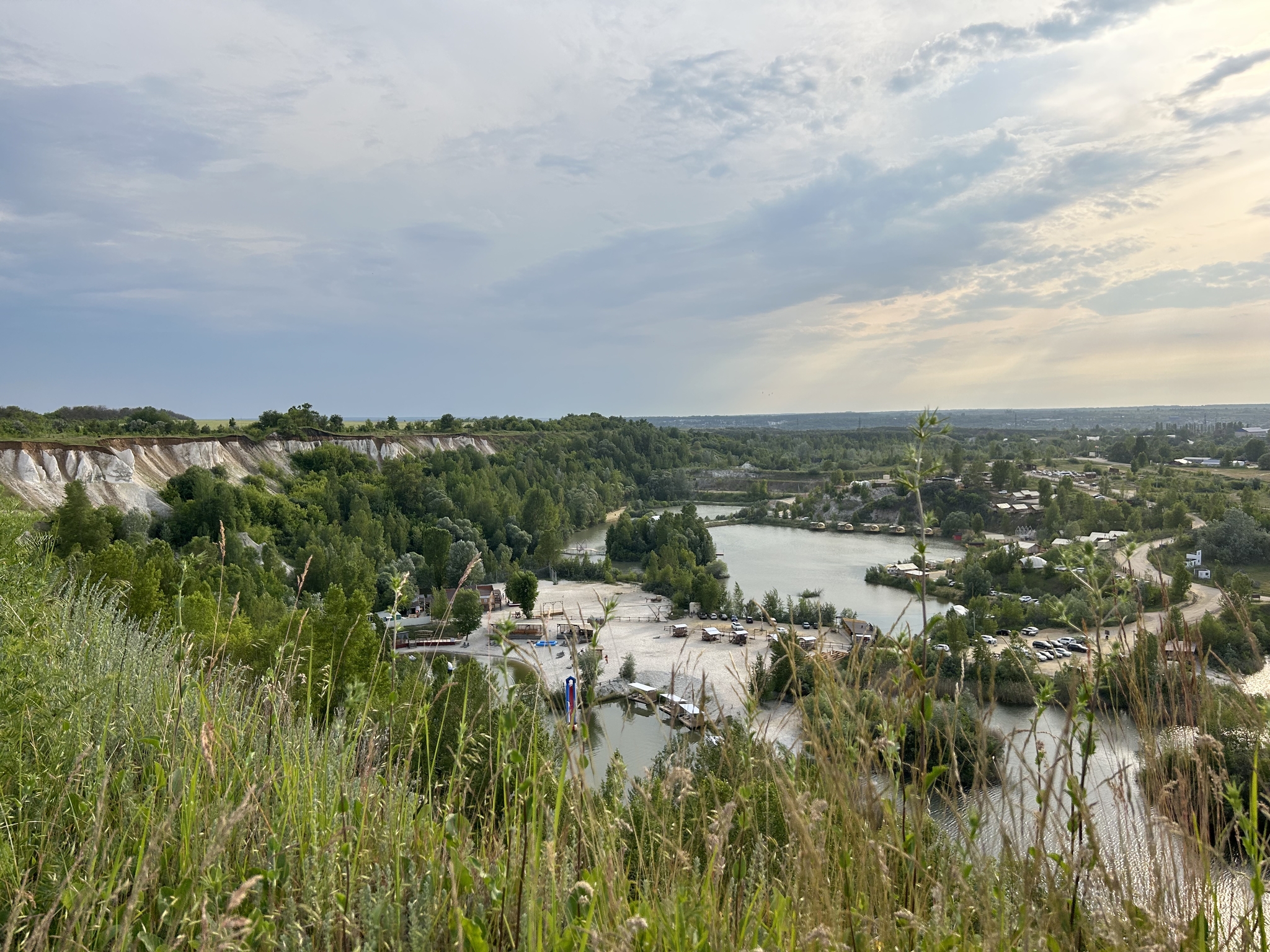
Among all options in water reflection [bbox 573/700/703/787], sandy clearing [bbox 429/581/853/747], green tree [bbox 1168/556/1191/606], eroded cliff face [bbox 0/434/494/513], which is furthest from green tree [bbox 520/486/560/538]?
green tree [bbox 1168/556/1191/606]

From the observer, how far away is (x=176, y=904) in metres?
1.35

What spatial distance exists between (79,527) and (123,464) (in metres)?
11.4

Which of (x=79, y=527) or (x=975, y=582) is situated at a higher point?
(x=79, y=527)

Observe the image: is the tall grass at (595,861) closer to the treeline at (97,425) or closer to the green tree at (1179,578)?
the green tree at (1179,578)

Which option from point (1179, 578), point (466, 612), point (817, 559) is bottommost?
point (817, 559)

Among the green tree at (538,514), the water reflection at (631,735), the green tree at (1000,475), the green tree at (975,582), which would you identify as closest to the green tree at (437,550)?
the green tree at (538,514)

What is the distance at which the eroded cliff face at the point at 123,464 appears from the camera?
2517cm

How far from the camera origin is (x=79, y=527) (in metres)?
18.8

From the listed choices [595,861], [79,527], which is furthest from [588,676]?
[79,527]

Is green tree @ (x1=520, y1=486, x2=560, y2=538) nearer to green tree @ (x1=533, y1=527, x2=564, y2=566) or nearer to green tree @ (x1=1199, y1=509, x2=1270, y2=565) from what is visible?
green tree @ (x1=533, y1=527, x2=564, y2=566)

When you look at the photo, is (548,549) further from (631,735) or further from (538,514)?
(631,735)

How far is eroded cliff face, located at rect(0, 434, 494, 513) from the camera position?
82.6 ft

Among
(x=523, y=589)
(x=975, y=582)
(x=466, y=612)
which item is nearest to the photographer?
(x=466, y=612)

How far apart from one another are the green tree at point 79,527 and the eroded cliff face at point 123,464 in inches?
155
